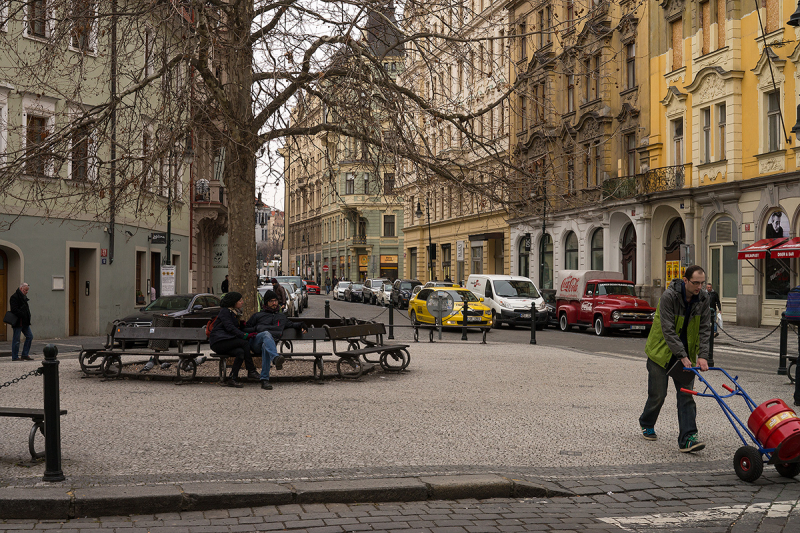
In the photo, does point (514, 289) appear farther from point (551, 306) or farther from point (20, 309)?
point (20, 309)

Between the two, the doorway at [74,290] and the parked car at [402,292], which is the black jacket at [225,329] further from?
the parked car at [402,292]

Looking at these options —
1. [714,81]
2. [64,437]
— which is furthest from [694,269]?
[714,81]

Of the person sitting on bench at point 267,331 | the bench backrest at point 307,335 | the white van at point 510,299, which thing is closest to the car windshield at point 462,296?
the white van at point 510,299

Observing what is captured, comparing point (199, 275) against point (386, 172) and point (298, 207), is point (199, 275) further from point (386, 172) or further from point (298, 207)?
point (298, 207)

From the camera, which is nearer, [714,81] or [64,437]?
[64,437]

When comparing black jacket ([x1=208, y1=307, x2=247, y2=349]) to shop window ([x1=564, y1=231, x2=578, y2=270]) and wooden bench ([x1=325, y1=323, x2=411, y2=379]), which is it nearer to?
wooden bench ([x1=325, y1=323, x2=411, y2=379])

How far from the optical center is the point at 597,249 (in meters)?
44.2

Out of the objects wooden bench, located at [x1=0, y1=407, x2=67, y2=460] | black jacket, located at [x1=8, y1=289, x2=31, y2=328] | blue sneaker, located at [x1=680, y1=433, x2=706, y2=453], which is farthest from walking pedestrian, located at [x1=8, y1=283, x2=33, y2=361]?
blue sneaker, located at [x1=680, y1=433, x2=706, y2=453]

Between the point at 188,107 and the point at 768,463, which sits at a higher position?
the point at 188,107

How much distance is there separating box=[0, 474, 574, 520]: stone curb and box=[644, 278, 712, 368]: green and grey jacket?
7.46ft

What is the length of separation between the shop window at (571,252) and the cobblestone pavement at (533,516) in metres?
40.4

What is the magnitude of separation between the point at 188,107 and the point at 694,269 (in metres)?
8.65

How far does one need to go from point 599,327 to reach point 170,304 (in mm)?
14539

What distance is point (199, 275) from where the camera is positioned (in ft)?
139
